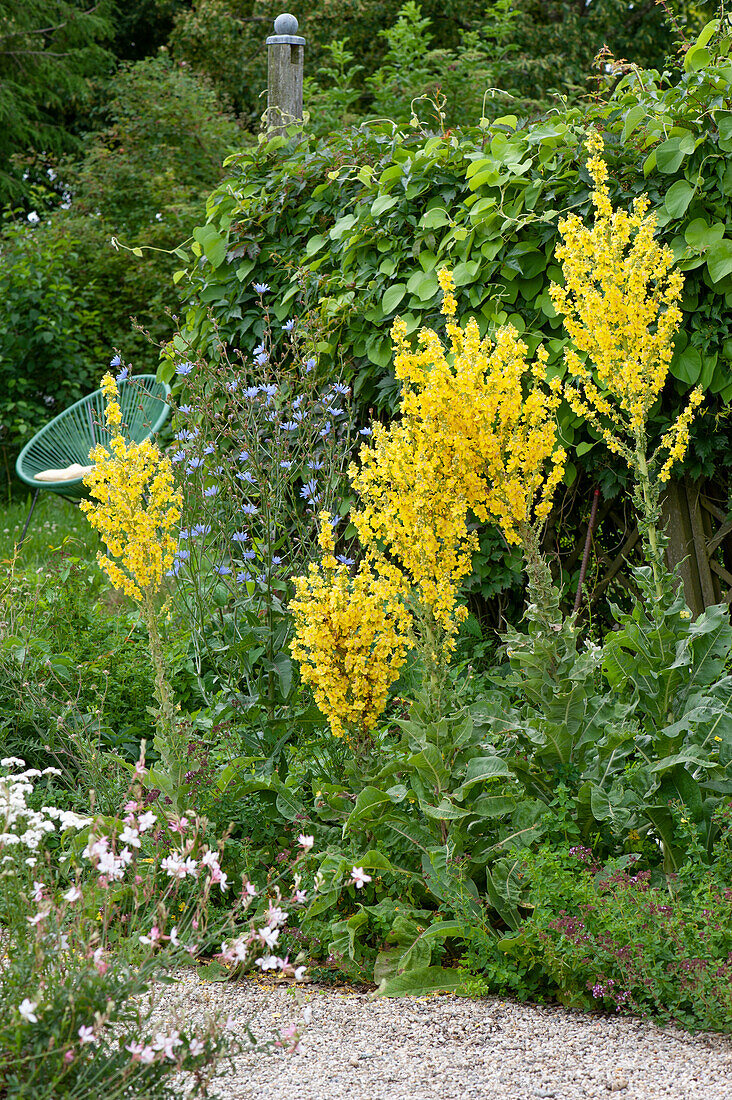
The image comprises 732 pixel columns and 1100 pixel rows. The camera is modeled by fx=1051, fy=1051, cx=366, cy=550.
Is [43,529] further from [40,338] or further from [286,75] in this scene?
[286,75]

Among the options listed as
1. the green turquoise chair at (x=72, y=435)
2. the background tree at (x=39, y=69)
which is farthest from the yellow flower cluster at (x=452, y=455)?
the background tree at (x=39, y=69)

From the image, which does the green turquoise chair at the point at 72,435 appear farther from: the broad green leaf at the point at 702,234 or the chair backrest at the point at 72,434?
the broad green leaf at the point at 702,234

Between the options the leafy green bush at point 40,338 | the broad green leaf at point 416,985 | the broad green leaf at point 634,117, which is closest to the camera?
the broad green leaf at point 416,985

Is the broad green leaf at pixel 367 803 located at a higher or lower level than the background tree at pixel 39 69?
lower

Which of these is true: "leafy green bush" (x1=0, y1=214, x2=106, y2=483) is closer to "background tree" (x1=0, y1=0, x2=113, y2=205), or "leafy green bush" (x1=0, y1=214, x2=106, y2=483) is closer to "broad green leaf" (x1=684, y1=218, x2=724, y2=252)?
"background tree" (x1=0, y1=0, x2=113, y2=205)

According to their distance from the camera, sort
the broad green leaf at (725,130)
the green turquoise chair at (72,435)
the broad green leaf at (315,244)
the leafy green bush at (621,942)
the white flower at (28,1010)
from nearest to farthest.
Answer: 1. the white flower at (28,1010)
2. the leafy green bush at (621,942)
3. the broad green leaf at (725,130)
4. the broad green leaf at (315,244)
5. the green turquoise chair at (72,435)

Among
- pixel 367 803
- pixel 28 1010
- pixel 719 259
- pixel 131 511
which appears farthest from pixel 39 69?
pixel 28 1010

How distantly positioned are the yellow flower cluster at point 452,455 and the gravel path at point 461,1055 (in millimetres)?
937

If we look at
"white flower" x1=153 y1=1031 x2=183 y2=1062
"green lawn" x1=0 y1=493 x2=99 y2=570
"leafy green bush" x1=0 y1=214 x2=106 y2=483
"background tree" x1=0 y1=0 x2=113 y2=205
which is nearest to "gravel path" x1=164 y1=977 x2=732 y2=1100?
"white flower" x1=153 y1=1031 x2=183 y2=1062

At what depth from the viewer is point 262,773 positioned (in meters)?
3.16

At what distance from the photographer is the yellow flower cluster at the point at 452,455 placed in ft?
8.35

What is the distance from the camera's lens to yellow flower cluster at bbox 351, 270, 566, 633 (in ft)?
8.35

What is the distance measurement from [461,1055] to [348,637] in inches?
39.8

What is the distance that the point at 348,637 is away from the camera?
273 cm
